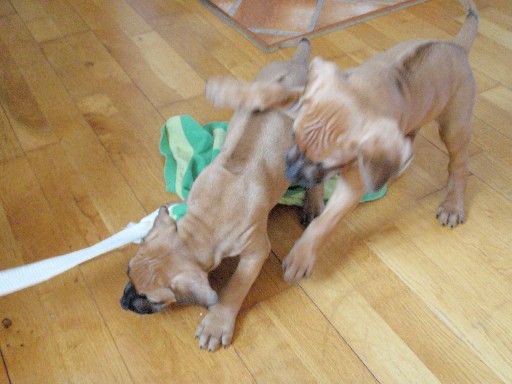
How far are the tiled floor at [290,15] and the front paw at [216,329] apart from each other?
1905 millimetres

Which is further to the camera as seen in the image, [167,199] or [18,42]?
[18,42]

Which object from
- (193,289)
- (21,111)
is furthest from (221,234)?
(21,111)

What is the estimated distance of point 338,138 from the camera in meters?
1.56

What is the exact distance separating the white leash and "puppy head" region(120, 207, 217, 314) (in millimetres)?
269

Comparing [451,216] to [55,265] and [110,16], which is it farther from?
[110,16]

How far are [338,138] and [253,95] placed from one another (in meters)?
0.37

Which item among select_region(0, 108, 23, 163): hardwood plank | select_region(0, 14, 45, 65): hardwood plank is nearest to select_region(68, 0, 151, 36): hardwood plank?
select_region(0, 14, 45, 65): hardwood plank

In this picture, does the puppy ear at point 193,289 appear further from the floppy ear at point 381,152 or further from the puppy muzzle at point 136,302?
the floppy ear at point 381,152

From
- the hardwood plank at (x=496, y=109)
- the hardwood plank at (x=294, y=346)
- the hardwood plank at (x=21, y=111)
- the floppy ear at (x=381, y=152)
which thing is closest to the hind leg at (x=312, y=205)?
the hardwood plank at (x=294, y=346)

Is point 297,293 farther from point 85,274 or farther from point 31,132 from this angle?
point 31,132

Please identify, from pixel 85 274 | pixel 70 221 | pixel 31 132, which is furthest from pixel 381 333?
pixel 31 132

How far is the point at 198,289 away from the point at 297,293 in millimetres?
523

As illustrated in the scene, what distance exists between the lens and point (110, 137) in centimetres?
256

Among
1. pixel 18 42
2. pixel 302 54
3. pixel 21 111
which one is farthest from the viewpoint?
pixel 18 42
